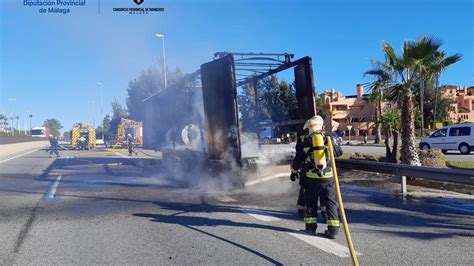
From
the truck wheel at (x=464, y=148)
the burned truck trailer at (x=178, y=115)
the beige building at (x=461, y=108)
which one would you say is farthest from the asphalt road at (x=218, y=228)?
the beige building at (x=461, y=108)

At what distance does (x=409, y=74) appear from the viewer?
12391mm

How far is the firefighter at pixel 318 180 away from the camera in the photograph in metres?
5.64

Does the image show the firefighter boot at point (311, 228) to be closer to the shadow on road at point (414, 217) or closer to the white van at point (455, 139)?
the shadow on road at point (414, 217)

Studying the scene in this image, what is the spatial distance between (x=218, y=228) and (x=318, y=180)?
1.63 metres

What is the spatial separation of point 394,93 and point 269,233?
896cm

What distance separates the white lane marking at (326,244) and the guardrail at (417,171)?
3428 mm

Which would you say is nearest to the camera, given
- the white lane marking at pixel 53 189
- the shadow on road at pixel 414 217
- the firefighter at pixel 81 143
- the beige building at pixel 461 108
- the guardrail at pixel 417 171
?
the shadow on road at pixel 414 217

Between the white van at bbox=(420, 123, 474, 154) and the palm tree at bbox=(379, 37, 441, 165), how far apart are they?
1326 centimetres

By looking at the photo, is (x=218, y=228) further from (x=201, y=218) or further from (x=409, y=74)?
(x=409, y=74)

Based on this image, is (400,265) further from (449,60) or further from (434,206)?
(449,60)

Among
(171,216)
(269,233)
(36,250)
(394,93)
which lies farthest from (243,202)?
(394,93)

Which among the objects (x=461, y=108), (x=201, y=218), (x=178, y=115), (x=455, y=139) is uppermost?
(x=461, y=108)

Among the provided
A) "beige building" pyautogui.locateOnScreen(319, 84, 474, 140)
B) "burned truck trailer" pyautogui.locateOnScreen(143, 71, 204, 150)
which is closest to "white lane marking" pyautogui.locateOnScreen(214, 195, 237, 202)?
"burned truck trailer" pyautogui.locateOnScreen(143, 71, 204, 150)

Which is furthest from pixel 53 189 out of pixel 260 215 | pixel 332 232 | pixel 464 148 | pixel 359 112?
pixel 359 112
